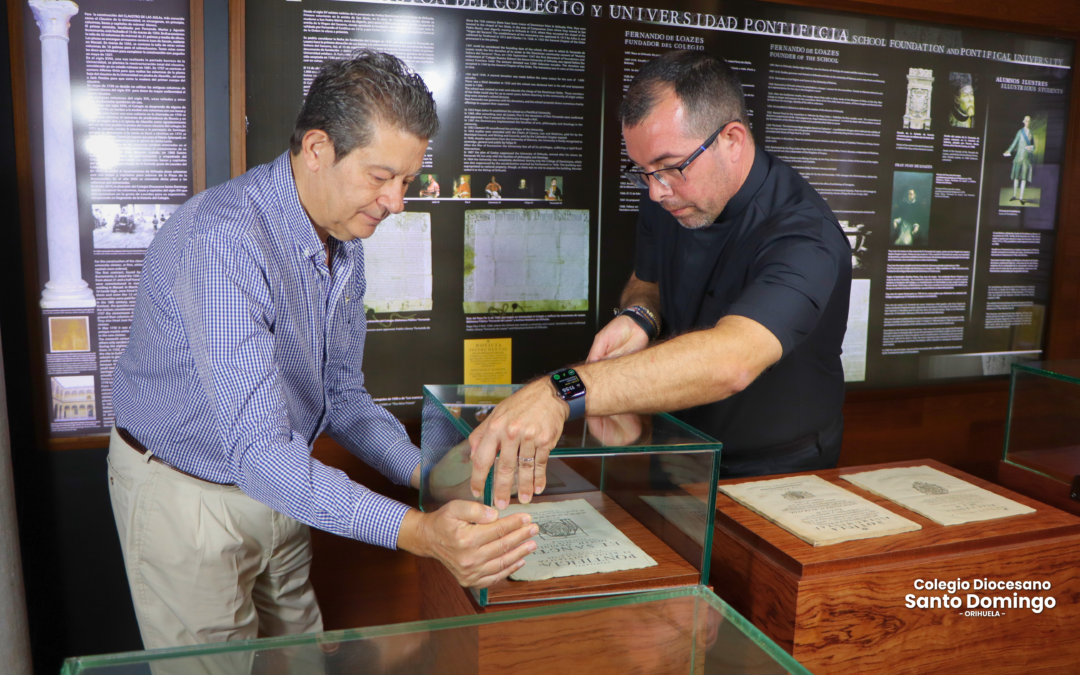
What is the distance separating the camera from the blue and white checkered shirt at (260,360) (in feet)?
4.21

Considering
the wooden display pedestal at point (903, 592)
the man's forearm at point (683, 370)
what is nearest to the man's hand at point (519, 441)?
the man's forearm at point (683, 370)

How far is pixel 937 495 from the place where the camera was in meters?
1.49

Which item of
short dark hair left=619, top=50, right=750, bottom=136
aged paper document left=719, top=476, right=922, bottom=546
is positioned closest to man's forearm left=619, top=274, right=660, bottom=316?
short dark hair left=619, top=50, right=750, bottom=136

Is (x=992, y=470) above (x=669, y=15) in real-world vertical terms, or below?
below

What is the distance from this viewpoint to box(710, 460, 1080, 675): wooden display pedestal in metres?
1.21

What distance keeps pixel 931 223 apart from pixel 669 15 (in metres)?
1.40

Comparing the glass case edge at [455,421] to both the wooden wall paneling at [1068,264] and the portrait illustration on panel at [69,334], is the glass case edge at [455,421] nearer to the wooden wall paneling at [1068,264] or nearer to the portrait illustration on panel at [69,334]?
the portrait illustration on panel at [69,334]

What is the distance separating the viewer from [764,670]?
0.88 meters

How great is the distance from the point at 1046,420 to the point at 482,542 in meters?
1.43

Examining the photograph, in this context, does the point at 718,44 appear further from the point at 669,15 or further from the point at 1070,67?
the point at 1070,67

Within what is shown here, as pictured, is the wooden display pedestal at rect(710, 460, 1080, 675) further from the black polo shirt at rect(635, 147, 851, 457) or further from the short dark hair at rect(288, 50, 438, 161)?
the short dark hair at rect(288, 50, 438, 161)

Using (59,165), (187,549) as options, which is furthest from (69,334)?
(187,549)

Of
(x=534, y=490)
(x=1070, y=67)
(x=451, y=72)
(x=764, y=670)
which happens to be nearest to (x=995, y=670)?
(x=764, y=670)

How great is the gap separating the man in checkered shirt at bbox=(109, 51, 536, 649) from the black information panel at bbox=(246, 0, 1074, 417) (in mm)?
807
